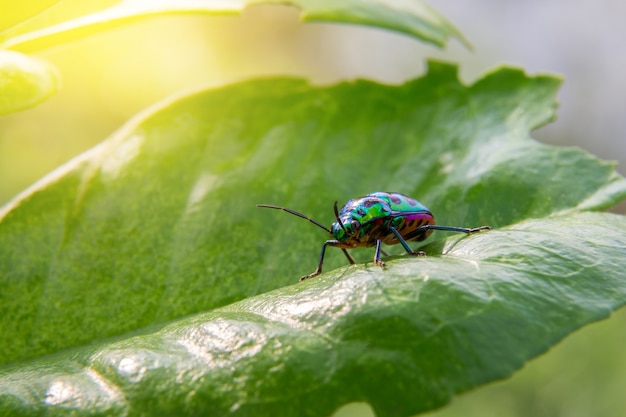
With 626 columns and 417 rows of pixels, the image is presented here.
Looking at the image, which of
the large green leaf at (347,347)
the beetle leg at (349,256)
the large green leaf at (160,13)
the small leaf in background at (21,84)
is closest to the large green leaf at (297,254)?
the large green leaf at (347,347)

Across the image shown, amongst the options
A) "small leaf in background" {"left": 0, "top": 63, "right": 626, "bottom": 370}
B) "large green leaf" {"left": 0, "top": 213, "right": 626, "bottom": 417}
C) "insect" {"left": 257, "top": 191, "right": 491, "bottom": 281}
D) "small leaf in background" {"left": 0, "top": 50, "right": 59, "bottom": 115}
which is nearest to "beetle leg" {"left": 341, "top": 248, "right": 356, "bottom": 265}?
"insect" {"left": 257, "top": 191, "right": 491, "bottom": 281}

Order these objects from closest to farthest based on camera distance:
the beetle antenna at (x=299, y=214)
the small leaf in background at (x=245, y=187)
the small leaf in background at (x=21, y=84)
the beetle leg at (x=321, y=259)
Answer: the small leaf in background at (x=21, y=84) < the small leaf in background at (x=245, y=187) < the beetle leg at (x=321, y=259) < the beetle antenna at (x=299, y=214)

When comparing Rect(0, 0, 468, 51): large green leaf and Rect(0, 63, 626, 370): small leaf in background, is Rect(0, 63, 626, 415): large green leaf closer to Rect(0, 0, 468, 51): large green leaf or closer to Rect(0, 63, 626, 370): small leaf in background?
Rect(0, 63, 626, 370): small leaf in background

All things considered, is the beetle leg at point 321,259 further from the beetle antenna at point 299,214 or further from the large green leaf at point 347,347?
the large green leaf at point 347,347

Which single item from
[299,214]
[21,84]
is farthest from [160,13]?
[299,214]

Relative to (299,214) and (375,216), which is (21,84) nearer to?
(299,214)

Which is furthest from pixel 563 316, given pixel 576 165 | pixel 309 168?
pixel 309 168

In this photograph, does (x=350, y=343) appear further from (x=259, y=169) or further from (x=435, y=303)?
(x=259, y=169)
